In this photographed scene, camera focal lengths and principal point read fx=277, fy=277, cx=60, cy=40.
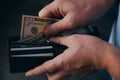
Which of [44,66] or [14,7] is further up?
[14,7]

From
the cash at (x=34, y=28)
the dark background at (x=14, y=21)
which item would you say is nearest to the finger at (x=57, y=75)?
the cash at (x=34, y=28)

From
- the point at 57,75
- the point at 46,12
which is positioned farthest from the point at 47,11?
the point at 57,75

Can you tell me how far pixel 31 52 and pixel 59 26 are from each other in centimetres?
13

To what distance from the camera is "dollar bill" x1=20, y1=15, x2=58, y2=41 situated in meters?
0.97

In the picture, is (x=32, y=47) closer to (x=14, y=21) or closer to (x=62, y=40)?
(x=62, y=40)

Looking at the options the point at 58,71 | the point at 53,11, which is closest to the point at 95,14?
the point at 53,11

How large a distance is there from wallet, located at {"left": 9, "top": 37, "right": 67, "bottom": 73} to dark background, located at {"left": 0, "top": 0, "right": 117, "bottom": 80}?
1.70 ft

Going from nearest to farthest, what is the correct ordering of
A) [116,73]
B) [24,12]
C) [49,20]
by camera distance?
[116,73] → [49,20] → [24,12]

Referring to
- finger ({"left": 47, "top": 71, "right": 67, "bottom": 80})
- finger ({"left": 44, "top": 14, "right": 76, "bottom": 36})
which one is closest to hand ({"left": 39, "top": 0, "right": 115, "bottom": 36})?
finger ({"left": 44, "top": 14, "right": 76, "bottom": 36})

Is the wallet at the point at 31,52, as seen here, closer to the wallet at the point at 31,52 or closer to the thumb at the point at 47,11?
the wallet at the point at 31,52

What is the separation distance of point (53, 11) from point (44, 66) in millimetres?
217

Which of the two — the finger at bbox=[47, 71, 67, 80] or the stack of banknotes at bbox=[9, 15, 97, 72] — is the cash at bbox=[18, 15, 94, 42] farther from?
the finger at bbox=[47, 71, 67, 80]

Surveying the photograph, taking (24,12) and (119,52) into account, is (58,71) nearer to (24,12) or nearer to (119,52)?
(119,52)

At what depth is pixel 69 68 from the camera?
896 mm
